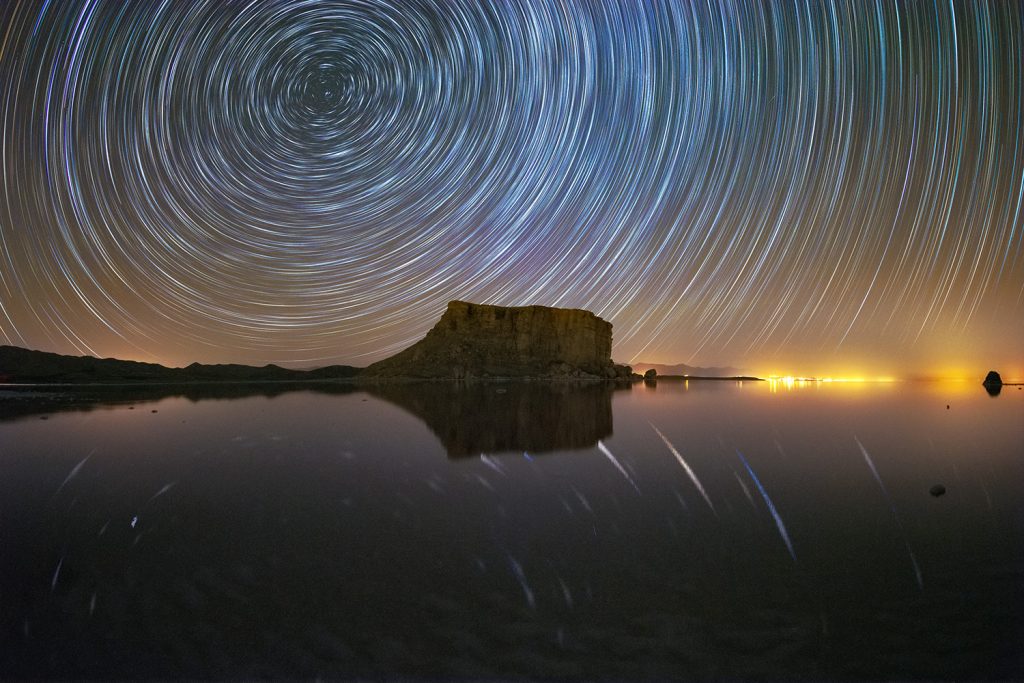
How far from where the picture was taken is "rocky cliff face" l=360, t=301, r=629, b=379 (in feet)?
401

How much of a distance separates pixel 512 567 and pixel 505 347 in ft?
406

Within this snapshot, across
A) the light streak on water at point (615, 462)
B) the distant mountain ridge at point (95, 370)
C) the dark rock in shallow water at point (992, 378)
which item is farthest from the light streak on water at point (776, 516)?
the dark rock in shallow water at point (992, 378)

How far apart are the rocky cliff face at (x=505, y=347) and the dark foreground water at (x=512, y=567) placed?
10724 centimetres

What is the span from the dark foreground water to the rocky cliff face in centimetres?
10724

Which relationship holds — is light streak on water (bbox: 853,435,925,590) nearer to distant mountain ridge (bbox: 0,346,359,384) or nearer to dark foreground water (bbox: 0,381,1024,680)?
dark foreground water (bbox: 0,381,1024,680)

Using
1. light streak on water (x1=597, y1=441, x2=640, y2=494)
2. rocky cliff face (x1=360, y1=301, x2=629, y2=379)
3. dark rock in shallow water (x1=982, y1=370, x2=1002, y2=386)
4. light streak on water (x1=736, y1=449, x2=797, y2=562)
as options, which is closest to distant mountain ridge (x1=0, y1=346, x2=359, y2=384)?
rocky cliff face (x1=360, y1=301, x2=629, y2=379)

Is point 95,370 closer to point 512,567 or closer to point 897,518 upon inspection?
point 512,567

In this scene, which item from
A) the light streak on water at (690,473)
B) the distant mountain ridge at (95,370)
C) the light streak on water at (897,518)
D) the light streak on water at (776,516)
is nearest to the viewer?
the light streak on water at (897,518)

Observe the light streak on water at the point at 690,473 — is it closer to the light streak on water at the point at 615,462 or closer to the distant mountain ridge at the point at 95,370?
the light streak on water at the point at 615,462

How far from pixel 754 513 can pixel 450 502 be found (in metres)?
4.67

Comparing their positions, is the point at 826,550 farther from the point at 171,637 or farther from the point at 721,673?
the point at 171,637

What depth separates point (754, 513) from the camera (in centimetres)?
781

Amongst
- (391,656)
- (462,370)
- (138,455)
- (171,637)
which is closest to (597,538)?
(391,656)

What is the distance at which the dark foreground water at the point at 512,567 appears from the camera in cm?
393
